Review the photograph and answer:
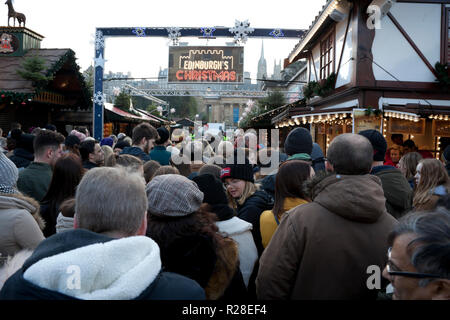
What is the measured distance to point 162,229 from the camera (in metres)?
1.96

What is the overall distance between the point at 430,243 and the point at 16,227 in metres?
2.40

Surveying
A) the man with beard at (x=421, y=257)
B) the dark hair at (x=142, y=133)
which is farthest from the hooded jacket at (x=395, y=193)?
the dark hair at (x=142, y=133)

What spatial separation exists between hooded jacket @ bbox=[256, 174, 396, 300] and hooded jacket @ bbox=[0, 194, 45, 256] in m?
1.59

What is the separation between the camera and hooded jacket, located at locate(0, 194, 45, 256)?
235 centimetres

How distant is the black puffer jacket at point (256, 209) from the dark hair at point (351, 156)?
97 centimetres

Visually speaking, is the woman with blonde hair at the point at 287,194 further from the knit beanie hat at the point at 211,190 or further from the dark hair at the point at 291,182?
the knit beanie hat at the point at 211,190

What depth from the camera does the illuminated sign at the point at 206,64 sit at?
49.6ft

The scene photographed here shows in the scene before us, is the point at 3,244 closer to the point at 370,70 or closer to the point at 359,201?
the point at 359,201

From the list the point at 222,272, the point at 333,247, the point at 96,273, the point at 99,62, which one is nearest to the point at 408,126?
the point at 333,247

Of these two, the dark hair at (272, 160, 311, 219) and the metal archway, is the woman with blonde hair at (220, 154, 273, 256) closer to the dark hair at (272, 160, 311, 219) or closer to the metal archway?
the dark hair at (272, 160, 311, 219)

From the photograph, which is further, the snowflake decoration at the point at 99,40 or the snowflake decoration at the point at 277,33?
the snowflake decoration at the point at 99,40

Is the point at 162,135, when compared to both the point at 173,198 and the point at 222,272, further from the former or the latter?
the point at 222,272
